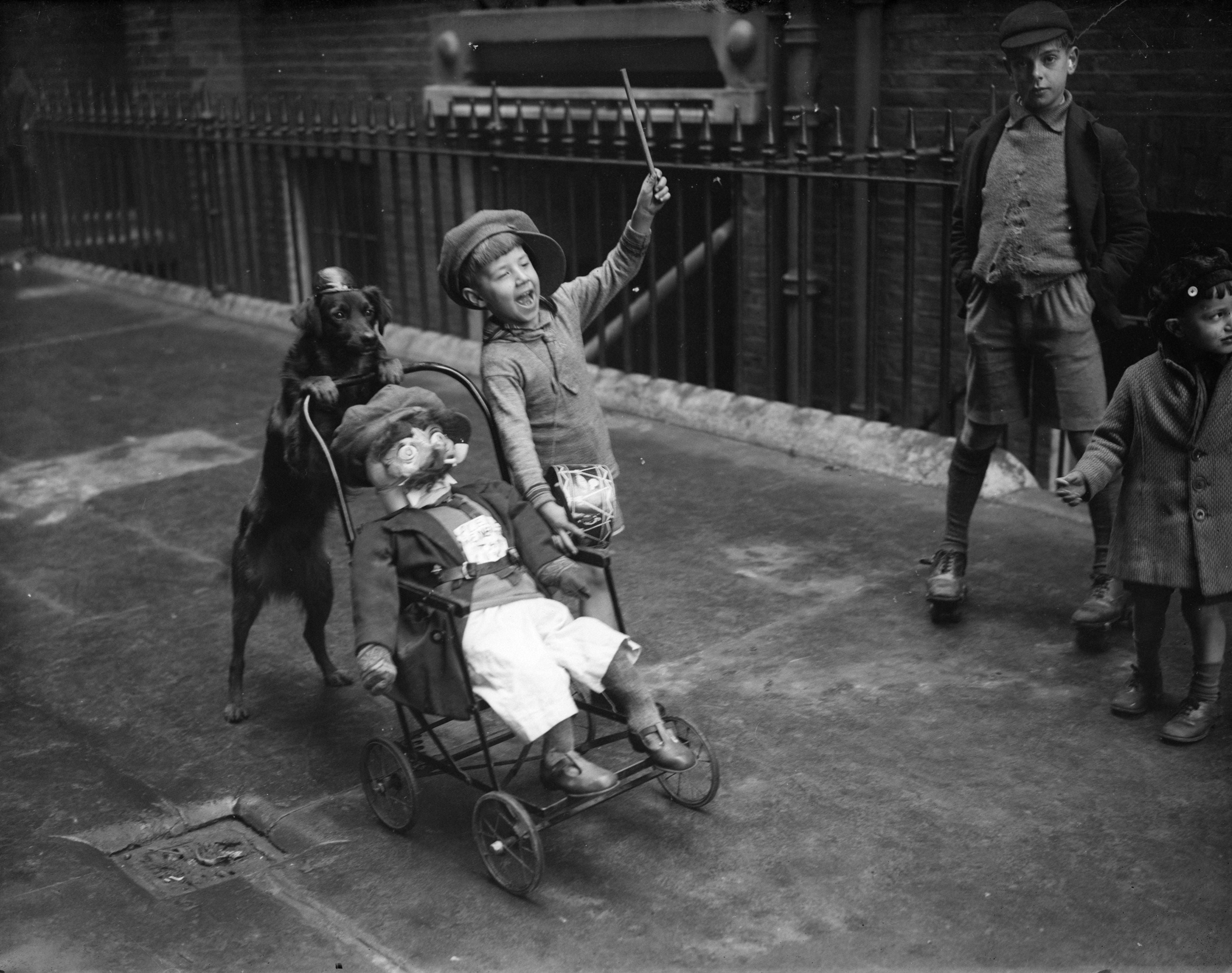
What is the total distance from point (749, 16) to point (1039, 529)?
13.4ft

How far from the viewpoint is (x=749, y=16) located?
8531mm

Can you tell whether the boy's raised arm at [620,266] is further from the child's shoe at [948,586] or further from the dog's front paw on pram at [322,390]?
the child's shoe at [948,586]

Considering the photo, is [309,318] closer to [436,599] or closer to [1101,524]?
[436,599]

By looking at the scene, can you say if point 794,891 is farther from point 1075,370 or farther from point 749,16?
point 749,16

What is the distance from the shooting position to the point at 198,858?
3877 mm

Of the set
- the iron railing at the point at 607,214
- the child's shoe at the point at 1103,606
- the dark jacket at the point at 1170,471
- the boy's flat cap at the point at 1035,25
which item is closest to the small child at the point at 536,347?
the boy's flat cap at the point at 1035,25

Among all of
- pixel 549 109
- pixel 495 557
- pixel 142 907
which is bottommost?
pixel 142 907

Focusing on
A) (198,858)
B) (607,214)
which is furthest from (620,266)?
(607,214)

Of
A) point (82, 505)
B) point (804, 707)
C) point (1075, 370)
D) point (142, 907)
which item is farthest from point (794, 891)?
point (82, 505)

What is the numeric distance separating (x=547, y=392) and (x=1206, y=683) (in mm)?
2035

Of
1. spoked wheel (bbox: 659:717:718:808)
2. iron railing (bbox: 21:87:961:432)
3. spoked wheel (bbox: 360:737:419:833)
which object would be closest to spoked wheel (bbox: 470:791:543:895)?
spoked wheel (bbox: 360:737:419:833)

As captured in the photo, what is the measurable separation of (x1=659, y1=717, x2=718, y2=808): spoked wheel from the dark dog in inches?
48.0

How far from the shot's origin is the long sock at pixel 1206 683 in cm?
411

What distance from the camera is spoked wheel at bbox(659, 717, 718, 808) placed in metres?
3.77
